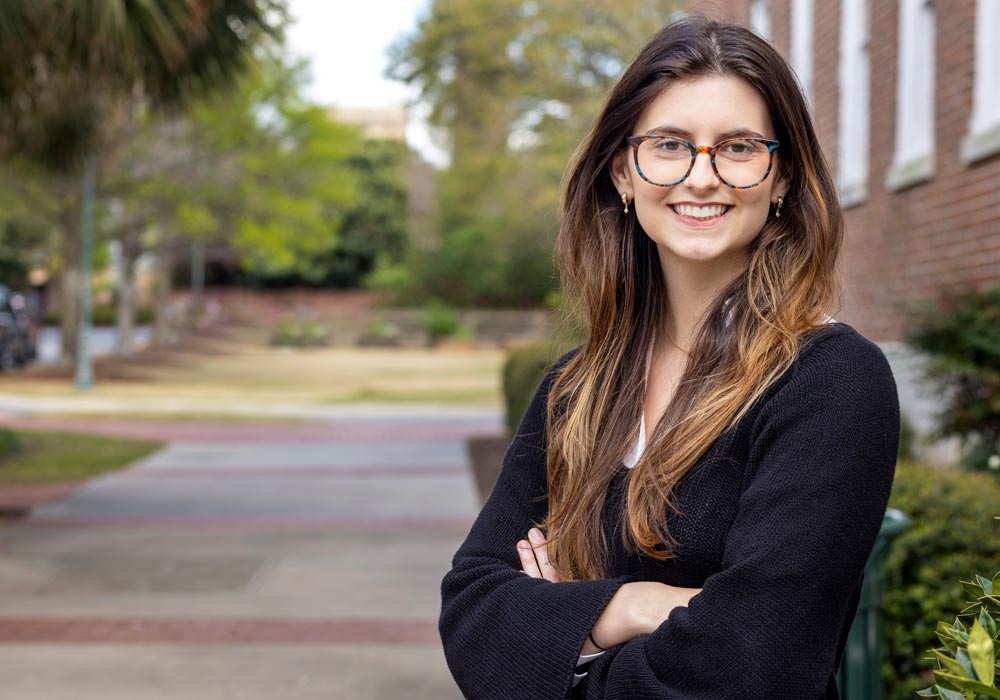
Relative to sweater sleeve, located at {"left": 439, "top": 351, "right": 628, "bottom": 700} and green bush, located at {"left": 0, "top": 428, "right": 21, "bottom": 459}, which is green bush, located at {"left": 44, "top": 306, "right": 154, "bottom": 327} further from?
sweater sleeve, located at {"left": 439, "top": 351, "right": 628, "bottom": 700}

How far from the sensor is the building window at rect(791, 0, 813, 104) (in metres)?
11.2

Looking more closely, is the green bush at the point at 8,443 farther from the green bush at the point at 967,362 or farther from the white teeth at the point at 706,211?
the white teeth at the point at 706,211

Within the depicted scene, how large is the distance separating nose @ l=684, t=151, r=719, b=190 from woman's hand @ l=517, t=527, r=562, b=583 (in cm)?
68

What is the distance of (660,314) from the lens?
222 cm

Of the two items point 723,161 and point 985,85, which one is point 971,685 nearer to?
point 723,161

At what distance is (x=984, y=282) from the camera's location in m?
6.84

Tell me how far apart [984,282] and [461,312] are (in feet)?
120

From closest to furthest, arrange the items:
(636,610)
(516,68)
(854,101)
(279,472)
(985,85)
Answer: (636,610) → (985,85) → (854,101) → (279,472) → (516,68)

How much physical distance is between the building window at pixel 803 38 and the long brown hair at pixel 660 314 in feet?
30.9

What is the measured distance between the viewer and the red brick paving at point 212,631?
6.23 metres

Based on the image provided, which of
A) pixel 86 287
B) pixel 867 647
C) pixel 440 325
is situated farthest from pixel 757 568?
pixel 440 325

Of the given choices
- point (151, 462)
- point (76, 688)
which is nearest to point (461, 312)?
point (151, 462)

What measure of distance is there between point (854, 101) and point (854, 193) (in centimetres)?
83

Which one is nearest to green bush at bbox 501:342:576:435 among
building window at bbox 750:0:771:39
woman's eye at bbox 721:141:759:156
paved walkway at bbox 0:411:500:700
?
paved walkway at bbox 0:411:500:700
